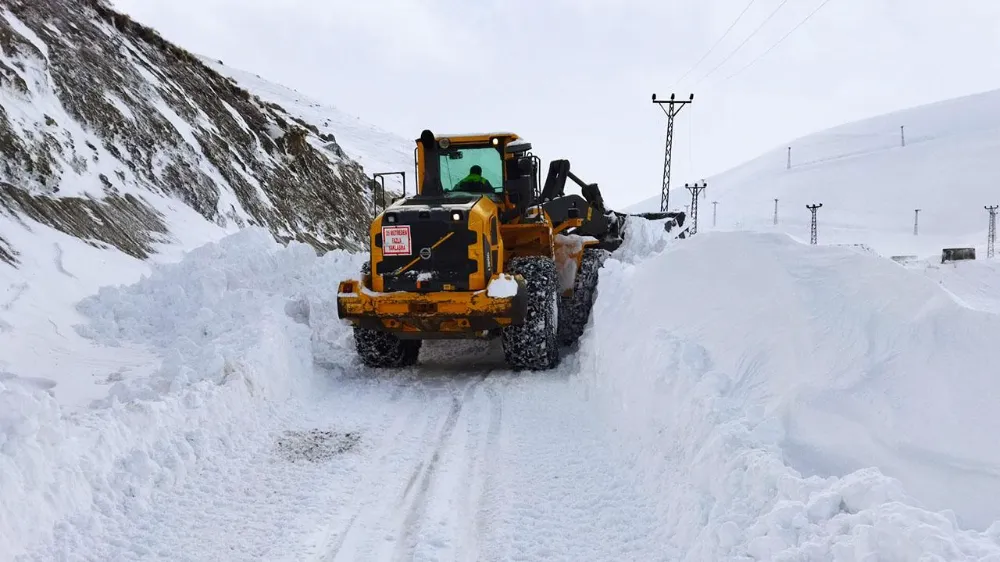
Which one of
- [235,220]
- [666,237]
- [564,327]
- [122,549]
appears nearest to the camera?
[122,549]

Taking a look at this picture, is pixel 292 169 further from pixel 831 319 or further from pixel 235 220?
pixel 831 319

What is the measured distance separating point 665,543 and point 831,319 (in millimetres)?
2188

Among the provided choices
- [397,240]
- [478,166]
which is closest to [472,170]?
[478,166]

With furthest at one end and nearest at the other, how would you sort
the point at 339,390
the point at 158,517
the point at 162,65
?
the point at 162,65 < the point at 339,390 < the point at 158,517

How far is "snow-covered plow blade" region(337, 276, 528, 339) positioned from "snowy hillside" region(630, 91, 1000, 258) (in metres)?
64.4

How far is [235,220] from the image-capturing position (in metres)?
19.5

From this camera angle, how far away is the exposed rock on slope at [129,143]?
1337 cm

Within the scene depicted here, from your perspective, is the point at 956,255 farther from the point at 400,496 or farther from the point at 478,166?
the point at 400,496

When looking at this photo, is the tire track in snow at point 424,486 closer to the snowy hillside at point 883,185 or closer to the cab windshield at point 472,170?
the cab windshield at point 472,170

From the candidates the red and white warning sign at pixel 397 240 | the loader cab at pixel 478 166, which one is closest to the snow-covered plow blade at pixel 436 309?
the red and white warning sign at pixel 397 240

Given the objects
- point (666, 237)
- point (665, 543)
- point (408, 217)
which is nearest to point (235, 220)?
point (666, 237)

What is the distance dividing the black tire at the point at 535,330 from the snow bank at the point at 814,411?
1.34 meters

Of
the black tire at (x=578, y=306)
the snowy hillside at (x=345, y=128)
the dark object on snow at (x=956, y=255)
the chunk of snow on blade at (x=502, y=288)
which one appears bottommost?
the dark object on snow at (x=956, y=255)

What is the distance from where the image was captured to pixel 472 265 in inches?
331
